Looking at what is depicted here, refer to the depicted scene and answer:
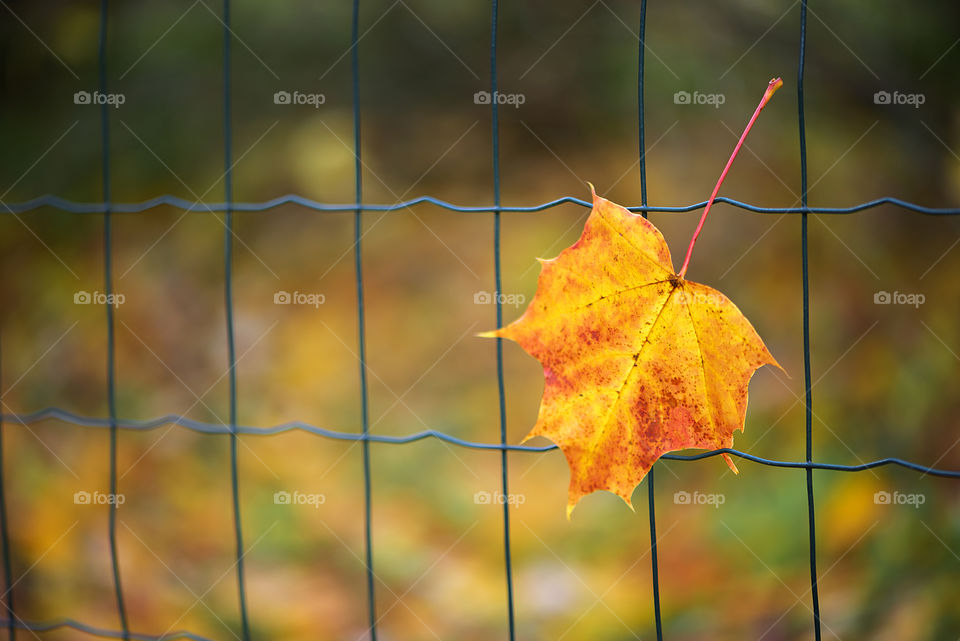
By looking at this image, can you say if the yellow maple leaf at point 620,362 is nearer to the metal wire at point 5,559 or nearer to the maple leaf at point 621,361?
the maple leaf at point 621,361

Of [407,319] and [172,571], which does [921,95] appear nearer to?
[407,319]

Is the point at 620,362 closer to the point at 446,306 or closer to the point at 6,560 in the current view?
the point at 6,560

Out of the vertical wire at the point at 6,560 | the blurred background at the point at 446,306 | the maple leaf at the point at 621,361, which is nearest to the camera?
the maple leaf at the point at 621,361

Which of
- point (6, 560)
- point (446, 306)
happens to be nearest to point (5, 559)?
point (6, 560)

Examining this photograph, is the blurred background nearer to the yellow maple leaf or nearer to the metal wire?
the metal wire

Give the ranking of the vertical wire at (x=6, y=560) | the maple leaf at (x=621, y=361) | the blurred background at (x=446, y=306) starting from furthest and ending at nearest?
the blurred background at (x=446, y=306), the vertical wire at (x=6, y=560), the maple leaf at (x=621, y=361)

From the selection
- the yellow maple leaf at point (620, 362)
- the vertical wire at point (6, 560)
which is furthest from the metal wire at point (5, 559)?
the yellow maple leaf at point (620, 362)
